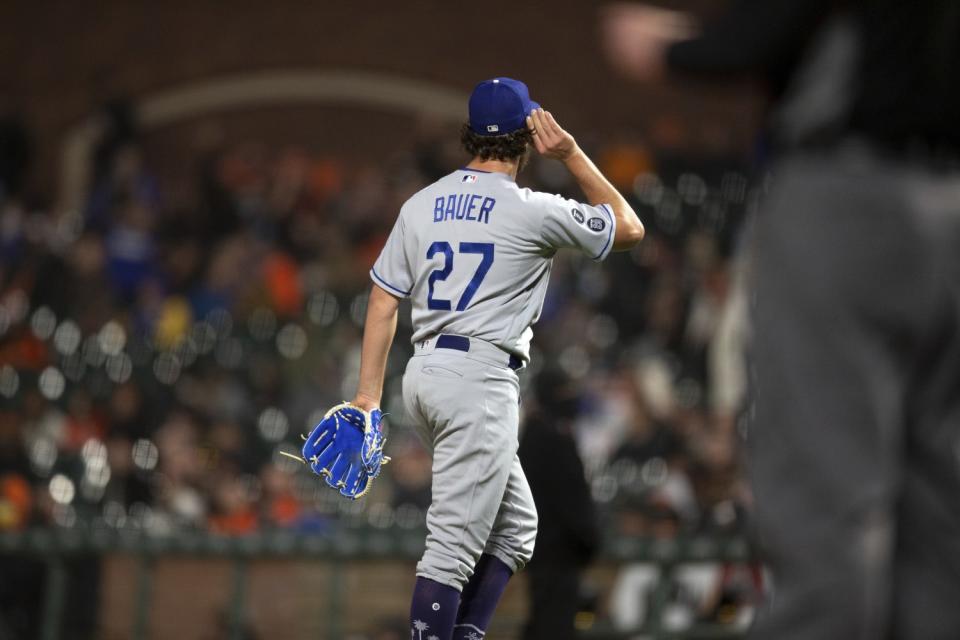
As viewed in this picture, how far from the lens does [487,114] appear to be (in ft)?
14.2

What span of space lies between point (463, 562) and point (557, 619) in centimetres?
204

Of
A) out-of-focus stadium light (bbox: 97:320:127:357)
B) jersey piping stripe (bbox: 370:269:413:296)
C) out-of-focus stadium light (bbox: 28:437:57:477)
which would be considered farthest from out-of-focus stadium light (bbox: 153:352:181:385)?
jersey piping stripe (bbox: 370:269:413:296)

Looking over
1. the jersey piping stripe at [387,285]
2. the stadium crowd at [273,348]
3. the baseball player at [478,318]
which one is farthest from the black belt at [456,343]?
the stadium crowd at [273,348]

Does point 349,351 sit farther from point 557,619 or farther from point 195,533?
point 557,619

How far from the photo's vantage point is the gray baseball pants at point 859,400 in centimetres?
194

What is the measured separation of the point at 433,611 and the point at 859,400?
7.89 ft

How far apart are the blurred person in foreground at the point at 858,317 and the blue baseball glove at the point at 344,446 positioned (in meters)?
2.42

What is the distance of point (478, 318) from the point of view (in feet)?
14.0

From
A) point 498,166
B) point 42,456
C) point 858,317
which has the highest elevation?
point 498,166

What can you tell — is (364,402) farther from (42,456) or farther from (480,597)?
(42,456)

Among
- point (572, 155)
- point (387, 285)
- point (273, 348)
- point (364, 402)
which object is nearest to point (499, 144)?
point (572, 155)

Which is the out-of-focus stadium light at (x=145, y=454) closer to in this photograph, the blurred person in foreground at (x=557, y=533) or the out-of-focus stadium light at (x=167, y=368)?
the out-of-focus stadium light at (x=167, y=368)

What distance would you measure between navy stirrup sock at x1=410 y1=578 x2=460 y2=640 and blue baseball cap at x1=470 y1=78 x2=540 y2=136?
52.3 inches

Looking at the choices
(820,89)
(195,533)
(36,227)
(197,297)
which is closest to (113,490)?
(195,533)
